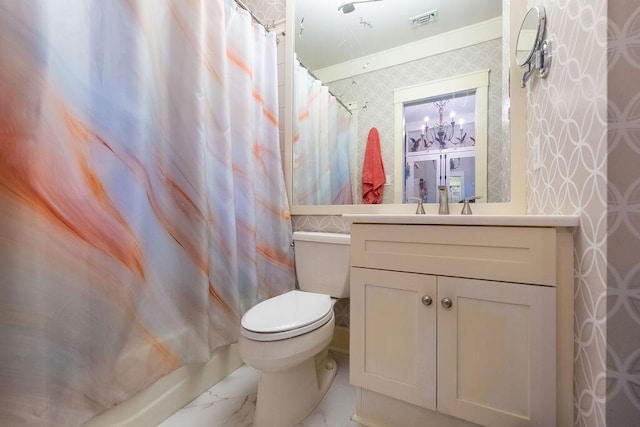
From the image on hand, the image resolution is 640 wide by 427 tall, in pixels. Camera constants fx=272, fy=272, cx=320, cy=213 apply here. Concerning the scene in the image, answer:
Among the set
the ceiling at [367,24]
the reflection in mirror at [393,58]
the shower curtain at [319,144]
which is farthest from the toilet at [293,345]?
the ceiling at [367,24]

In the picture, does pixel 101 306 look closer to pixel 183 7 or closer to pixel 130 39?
pixel 130 39

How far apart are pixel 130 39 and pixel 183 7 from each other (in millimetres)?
284

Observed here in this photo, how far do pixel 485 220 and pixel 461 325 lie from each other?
0.33 m

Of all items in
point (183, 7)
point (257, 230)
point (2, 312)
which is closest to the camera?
point (2, 312)

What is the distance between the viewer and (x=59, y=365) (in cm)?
73

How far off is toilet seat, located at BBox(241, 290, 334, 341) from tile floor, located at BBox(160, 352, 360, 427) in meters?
0.38

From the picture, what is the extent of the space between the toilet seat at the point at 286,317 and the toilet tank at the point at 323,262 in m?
0.11

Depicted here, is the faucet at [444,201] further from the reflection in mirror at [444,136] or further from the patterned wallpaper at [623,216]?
the patterned wallpaper at [623,216]

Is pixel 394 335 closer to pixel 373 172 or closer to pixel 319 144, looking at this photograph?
pixel 373 172

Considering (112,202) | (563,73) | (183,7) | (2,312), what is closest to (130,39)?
(183,7)

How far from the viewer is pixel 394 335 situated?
919 mm

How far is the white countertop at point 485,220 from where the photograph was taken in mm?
688

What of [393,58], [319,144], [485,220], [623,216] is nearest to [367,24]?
[393,58]

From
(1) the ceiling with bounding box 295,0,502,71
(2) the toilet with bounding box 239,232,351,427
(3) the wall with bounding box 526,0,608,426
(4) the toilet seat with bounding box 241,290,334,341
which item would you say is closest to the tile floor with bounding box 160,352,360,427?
(2) the toilet with bounding box 239,232,351,427
